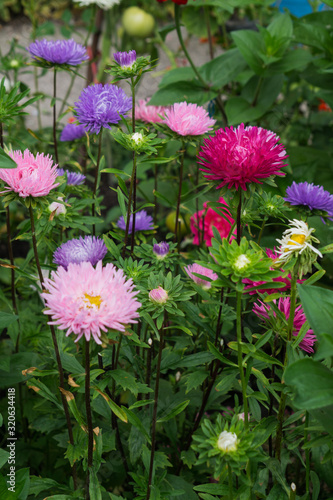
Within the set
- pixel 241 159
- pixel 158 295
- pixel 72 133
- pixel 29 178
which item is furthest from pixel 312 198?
pixel 72 133

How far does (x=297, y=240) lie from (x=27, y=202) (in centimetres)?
32

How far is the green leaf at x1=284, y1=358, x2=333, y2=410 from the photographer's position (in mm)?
491

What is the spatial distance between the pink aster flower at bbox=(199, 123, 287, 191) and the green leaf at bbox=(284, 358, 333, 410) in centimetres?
24

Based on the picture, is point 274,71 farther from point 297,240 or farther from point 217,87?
point 297,240

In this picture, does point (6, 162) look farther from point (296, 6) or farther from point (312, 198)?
point (296, 6)

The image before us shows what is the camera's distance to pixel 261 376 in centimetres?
67

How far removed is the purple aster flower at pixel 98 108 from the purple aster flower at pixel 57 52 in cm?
16

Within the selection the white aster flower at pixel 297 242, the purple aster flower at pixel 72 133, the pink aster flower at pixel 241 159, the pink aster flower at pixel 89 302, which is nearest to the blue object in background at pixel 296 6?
the purple aster flower at pixel 72 133

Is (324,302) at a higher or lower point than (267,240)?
higher

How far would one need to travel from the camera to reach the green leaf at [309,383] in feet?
1.61

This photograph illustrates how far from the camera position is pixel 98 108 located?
0.76 m

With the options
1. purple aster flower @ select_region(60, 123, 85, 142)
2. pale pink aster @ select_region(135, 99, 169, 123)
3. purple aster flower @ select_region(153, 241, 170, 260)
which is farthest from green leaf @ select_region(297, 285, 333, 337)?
purple aster flower @ select_region(60, 123, 85, 142)

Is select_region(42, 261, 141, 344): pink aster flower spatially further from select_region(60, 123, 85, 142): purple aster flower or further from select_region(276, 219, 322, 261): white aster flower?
select_region(60, 123, 85, 142): purple aster flower

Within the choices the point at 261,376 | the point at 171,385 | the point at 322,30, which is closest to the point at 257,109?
the point at 322,30
